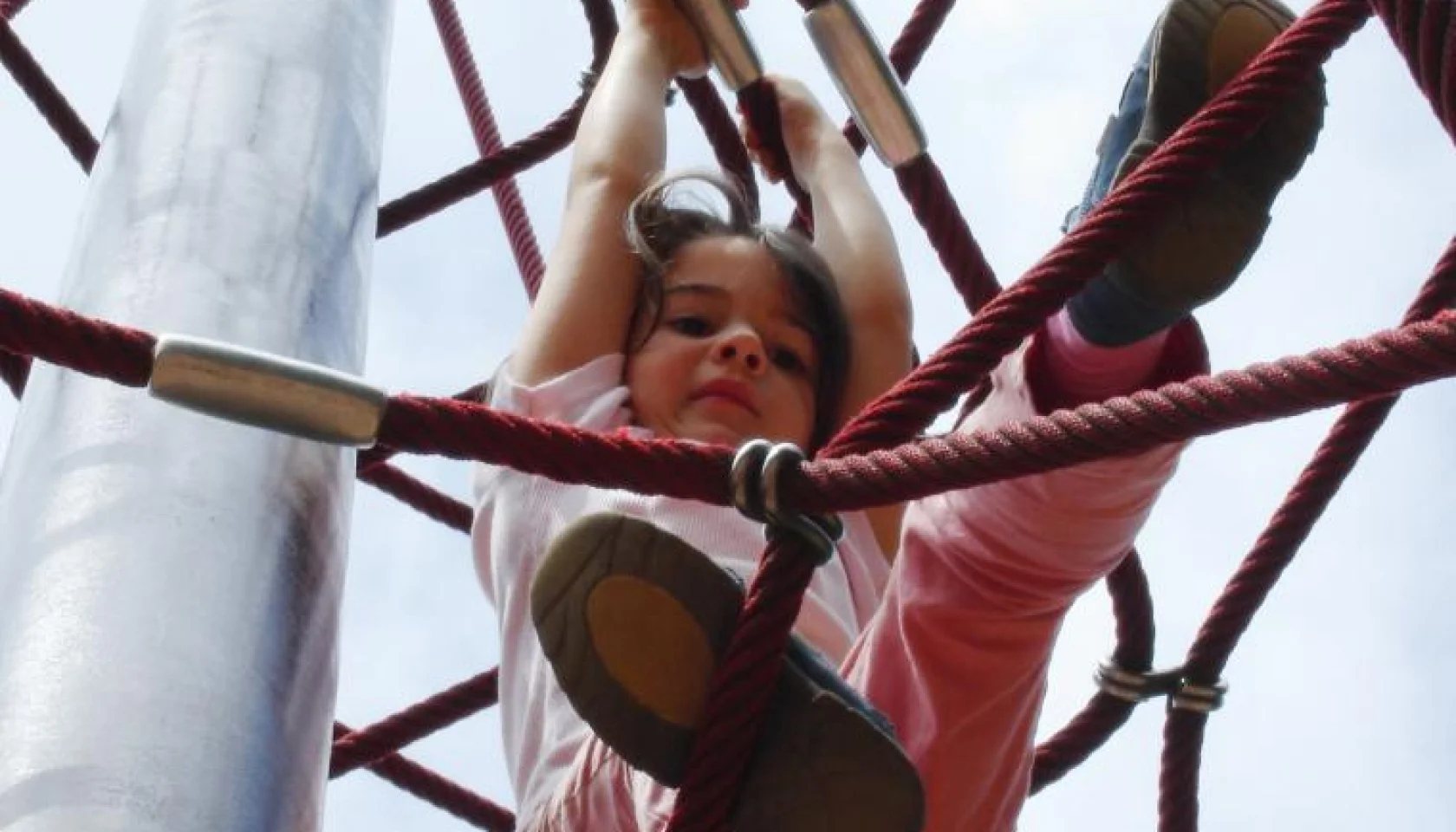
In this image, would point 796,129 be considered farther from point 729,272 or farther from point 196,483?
point 196,483

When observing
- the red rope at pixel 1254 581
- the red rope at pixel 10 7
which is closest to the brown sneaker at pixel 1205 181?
the red rope at pixel 1254 581

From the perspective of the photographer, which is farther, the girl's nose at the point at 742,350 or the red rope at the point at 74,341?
the girl's nose at the point at 742,350

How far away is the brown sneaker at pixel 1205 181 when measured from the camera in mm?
1166

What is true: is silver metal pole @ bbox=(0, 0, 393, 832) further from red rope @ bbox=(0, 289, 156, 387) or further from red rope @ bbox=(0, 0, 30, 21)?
red rope @ bbox=(0, 0, 30, 21)

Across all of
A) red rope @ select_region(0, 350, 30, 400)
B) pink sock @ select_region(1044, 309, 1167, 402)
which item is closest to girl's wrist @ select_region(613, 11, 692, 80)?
red rope @ select_region(0, 350, 30, 400)

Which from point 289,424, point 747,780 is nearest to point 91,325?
point 289,424

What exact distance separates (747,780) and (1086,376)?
291mm

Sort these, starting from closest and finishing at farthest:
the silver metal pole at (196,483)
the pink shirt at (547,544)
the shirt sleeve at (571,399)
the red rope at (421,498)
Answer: the silver metal pole at (196,483) → the pink shirt at (547,544) → the shirt sleeve at (571,399) → the red rope at (421,498)

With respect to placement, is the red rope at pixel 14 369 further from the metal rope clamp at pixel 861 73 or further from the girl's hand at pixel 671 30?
the metal rope clamp at pixel 861 73

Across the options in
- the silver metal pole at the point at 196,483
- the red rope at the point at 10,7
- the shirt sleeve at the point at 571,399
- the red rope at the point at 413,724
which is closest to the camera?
the silver metal pole at the point at 196,483

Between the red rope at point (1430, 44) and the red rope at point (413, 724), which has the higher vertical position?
the red rope at point (413, 724)

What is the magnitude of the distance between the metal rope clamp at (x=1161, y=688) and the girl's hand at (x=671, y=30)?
0.61 metres

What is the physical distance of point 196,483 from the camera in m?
1.20

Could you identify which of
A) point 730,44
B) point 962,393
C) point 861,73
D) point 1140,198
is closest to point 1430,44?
point 1140,198
